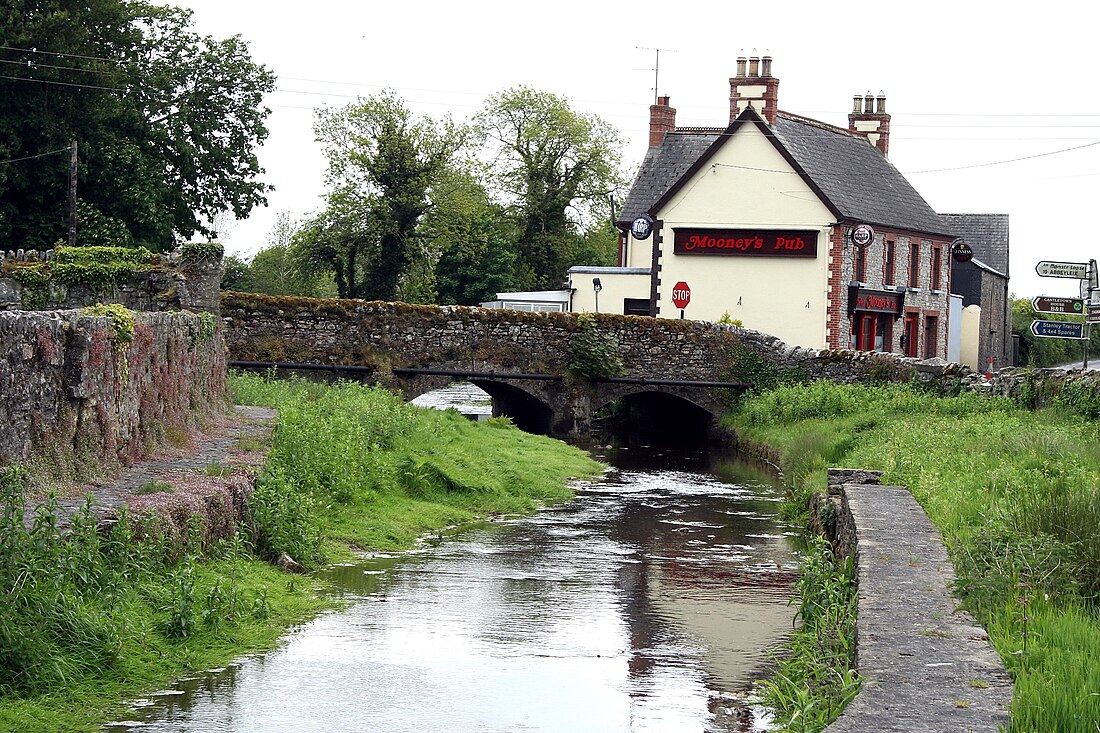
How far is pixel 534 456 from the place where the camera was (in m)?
22.2

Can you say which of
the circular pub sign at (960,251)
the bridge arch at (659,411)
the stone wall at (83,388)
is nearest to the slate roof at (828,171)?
the circular pub sign at (960,251)

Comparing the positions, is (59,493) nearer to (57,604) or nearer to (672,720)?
(57,604)

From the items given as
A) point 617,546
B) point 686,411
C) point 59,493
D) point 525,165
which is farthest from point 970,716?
point 525,165

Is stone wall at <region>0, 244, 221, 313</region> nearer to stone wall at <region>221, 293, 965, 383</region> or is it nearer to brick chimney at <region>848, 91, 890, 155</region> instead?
stone wall at <region>221, 293, 965, 383</region>

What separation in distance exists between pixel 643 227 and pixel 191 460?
29.8m

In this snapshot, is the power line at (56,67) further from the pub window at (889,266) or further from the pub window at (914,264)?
the pub window at (914,264)

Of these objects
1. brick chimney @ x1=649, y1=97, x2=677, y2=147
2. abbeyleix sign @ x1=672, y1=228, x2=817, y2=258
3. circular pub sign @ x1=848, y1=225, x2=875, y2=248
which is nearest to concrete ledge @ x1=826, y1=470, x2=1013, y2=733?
circular pub sign @ x1=848, y1=225, x2=875, y2=248

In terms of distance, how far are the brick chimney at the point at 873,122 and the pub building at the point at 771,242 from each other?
18.9ft

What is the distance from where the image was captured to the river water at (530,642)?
7.97 metres

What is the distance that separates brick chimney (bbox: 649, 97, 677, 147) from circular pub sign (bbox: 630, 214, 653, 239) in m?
8.04

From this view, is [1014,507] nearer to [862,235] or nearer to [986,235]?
[862,235]

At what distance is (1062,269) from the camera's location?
20234 millimetres

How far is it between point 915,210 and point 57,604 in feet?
136

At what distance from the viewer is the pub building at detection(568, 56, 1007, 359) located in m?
40.0
